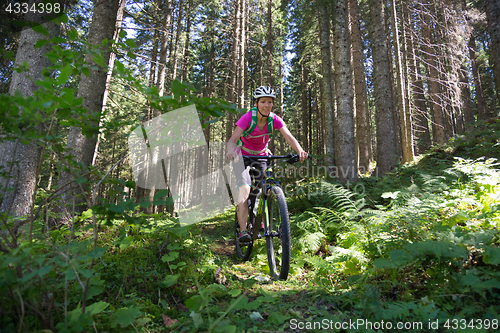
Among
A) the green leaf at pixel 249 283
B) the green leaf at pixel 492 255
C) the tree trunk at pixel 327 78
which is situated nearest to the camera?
the green leaf at pixel 492 255

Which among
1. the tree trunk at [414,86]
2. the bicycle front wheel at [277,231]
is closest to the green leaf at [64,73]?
the bicycle front wheel at [277,231]

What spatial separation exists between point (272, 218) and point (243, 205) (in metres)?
0.60

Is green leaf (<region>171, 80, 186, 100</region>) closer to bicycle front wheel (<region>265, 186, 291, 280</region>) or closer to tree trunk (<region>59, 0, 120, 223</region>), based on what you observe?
bicycle front wheel (<region>265, 186, 291, 280</region>)

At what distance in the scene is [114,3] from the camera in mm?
4984

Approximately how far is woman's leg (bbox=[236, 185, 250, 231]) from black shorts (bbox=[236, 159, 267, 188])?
10 cm

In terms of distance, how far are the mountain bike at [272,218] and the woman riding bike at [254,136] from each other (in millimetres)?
121

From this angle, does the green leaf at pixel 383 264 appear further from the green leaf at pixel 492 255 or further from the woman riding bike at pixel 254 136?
the woman riding bike at pixel 254 136

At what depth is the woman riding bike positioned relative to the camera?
3848mm

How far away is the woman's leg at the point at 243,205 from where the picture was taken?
12.6ft

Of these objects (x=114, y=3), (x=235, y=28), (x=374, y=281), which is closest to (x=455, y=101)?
(x=235, y=28)

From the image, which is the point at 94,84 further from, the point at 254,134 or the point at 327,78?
the point at 327,78

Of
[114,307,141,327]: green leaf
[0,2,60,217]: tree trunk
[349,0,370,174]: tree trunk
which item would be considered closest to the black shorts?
[114,307,141,327]: green leaf

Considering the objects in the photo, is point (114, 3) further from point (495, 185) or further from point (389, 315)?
point (495, 185)

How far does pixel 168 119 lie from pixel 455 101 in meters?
13.5
